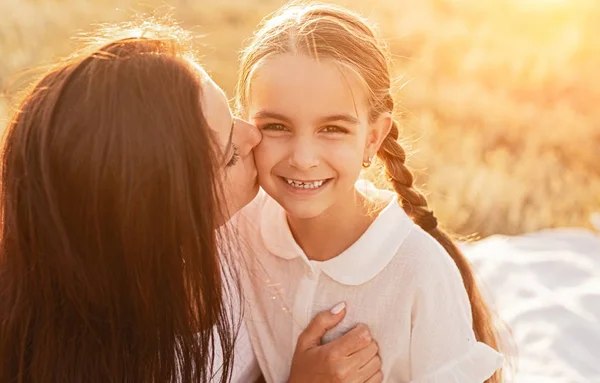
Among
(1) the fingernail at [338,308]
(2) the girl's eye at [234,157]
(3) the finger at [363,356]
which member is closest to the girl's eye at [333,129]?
(2) the girl's eye at [234,157]

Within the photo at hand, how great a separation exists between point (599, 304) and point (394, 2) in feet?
26.4

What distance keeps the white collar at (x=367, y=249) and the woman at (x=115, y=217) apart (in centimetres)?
44

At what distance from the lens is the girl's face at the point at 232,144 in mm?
2115

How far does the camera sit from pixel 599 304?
370 centimetres

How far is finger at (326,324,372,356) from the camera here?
94.8 inches

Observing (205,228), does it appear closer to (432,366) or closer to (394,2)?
(432,366)

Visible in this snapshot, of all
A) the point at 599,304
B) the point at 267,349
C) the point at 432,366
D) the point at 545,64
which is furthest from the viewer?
the point at 545,64

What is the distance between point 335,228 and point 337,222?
2 centimetres

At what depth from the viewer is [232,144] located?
7.25 feet

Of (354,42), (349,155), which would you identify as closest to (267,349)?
(349,155)

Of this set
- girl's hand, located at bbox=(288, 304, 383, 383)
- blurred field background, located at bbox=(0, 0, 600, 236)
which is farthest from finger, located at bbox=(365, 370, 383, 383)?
blurred field background, located at bbox=(0, 0, 600, 236)

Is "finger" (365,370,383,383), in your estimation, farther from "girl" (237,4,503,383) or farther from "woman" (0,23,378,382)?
"woman" (0,23,378,382)

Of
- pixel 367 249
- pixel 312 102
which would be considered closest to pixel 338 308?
pixel 367 249

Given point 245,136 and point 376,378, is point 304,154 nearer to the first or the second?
point 245,136
